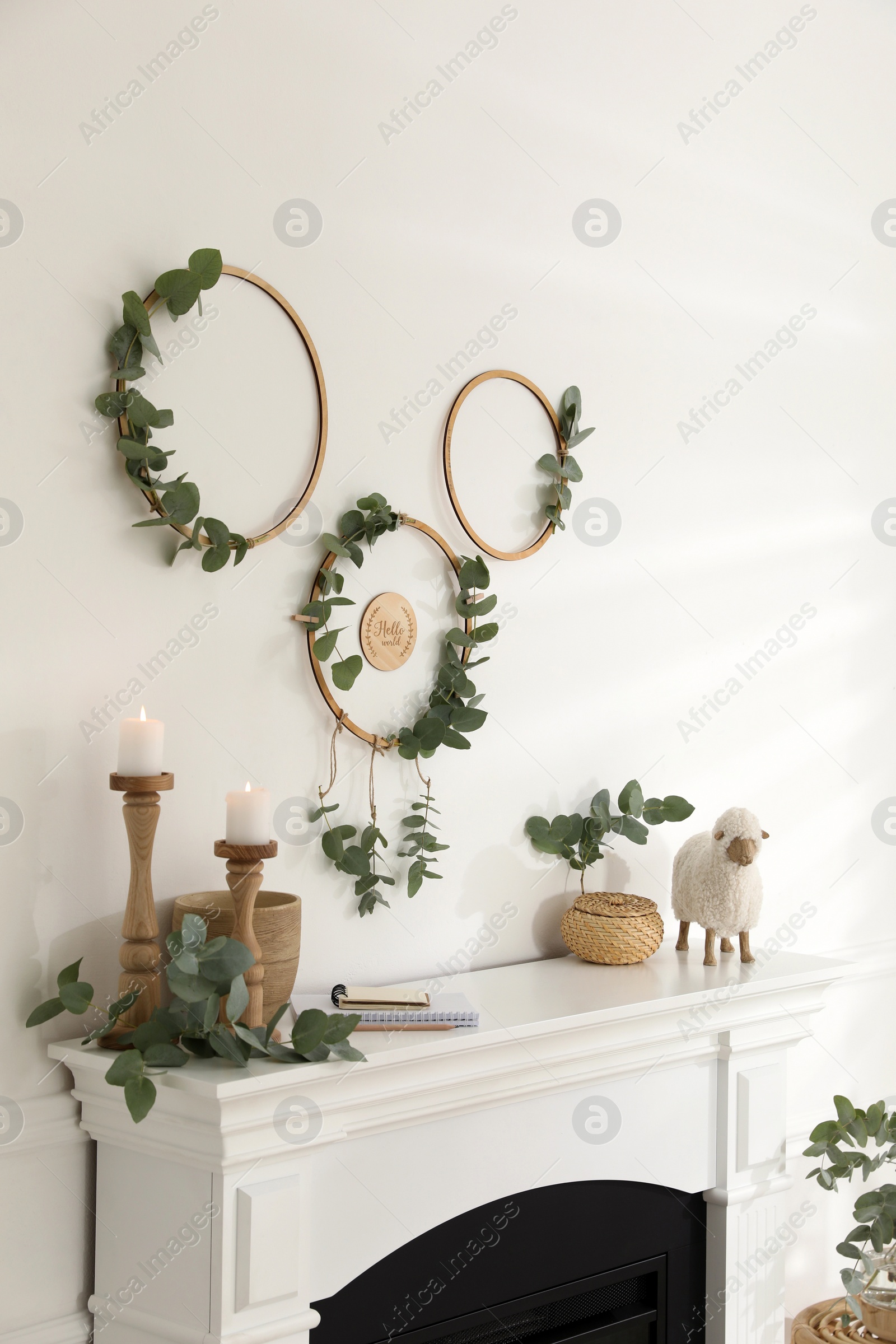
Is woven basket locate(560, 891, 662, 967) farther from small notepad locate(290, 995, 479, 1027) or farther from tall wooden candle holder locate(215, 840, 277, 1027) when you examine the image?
tall wooden candle holder locate(215, 840, 277, 1027)

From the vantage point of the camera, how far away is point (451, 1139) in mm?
1621

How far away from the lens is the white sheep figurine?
6.50 ft

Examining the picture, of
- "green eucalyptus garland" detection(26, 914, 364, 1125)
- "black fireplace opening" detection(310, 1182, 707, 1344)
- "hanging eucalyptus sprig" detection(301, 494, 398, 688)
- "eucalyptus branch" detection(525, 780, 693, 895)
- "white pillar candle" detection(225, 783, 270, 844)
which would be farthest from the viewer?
"eucalyptus branch" detection(525, 780, 693, 895)

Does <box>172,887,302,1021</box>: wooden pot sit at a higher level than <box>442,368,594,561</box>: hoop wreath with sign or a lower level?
lower

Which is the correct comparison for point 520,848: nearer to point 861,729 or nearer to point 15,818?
point 15,818

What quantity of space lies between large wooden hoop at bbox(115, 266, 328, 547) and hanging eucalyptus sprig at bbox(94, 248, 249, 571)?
0.09 ft

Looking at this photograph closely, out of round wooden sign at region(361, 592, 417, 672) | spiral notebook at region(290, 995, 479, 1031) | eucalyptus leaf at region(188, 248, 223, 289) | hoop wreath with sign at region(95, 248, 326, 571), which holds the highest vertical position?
eucalyptus leaf at region(188, 248, 223, 289)

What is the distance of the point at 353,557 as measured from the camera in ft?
5.79

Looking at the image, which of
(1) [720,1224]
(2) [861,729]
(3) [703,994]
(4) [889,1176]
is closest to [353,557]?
(3) [703,994]

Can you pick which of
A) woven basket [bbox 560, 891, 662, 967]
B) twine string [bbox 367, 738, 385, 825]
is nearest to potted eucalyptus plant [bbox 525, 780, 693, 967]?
woven basket [bbox 560, 891, 662, 967]

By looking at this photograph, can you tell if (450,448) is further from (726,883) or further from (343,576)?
(726,883)

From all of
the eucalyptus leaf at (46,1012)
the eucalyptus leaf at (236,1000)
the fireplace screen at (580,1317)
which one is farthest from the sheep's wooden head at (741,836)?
the eucalyptus leaf at (46,1012)

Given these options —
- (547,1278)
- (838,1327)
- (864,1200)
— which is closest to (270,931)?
(547,1278)

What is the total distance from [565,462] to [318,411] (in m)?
0.55
